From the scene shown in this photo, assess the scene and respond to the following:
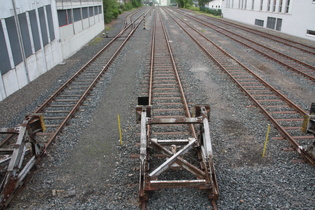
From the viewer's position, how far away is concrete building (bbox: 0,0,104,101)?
11.0 meters

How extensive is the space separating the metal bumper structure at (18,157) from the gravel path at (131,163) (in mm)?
266

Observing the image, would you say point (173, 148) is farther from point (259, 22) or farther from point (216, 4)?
point (216, 4)

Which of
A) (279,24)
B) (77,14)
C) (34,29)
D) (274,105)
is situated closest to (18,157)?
(274,105)

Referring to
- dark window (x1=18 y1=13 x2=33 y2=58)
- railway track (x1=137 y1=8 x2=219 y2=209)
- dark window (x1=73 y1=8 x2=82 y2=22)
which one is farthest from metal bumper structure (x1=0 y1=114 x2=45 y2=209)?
dark window (x1=73 y1=8 x2=82 y2=22)

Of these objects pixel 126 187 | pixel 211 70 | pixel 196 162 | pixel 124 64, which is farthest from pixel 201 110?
pixel 124 64

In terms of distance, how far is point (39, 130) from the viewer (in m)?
6.41

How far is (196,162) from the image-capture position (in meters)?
6.56

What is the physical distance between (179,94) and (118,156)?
185 inches

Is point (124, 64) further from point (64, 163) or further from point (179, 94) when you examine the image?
point (64, 163)

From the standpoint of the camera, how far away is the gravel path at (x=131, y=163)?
534 centimetres

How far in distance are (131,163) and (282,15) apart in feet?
96.3

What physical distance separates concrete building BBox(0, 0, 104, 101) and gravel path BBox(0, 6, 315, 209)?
120 centimetres

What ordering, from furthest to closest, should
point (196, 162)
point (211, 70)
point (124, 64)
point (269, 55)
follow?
point (269, 55)
point (124, 64)
point (211, 70)
point (196, 162)

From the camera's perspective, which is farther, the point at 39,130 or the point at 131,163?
the point at 131,163
